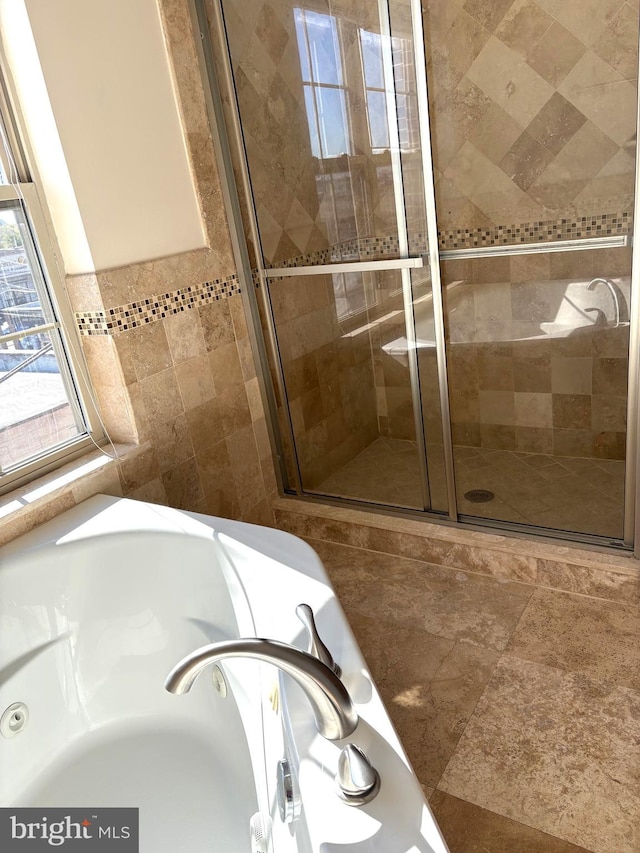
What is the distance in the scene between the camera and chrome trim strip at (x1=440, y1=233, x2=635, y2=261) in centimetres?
214

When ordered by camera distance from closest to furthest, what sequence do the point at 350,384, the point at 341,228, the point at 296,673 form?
the point at 296,673
the point at 341,228
the point at 350,384

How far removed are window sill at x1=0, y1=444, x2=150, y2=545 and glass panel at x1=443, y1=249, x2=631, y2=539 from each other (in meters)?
1.25

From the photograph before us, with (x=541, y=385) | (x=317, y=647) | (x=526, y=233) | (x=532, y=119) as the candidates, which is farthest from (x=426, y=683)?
(x=532, y=119)

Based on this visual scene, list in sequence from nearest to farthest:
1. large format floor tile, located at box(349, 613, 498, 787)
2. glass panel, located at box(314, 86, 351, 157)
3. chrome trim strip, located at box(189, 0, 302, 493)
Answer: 1. large format floor tile, located at box(349, 613, 498, 787)
2. glass panel, located at box(314, 86, 351, 157)
3. chrome trim strip, located at box(189, 0, 302, 493)

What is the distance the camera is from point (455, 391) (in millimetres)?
2496

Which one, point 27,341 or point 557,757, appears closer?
point 557,757

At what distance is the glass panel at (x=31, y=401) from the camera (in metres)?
2.12

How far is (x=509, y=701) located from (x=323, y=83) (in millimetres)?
2129

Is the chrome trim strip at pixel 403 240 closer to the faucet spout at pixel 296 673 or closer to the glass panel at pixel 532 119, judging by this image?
the glass panel at pixel 532 119

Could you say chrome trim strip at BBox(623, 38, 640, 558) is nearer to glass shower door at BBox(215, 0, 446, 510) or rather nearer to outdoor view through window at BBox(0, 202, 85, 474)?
glass shower door at BBox(215, 0, 446, 510)

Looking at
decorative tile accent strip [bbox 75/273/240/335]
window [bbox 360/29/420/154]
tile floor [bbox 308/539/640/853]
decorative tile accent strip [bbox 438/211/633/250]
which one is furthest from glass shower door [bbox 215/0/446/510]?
tile floor [bbox 308/539/640/853]

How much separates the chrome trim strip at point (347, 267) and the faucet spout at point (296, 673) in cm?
163

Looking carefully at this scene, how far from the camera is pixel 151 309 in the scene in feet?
7.76

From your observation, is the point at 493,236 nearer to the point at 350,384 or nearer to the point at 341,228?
the point at 341,228
